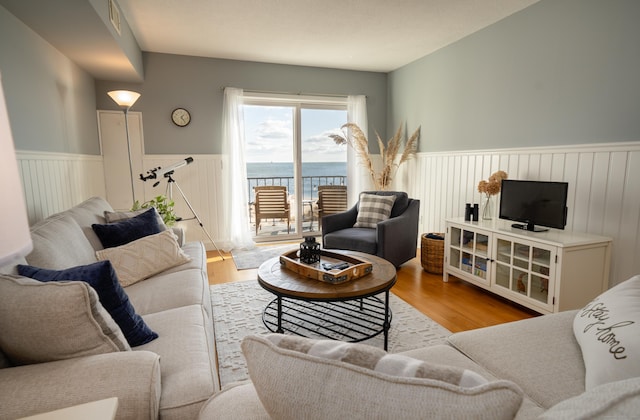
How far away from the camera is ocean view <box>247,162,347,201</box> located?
5238 millimetres

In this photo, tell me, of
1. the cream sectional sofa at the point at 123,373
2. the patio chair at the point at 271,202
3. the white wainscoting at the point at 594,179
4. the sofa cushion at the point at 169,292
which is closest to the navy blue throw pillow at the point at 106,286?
the cream sectional sofa at the point at 123,373

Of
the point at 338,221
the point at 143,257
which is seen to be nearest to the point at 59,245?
the point at 143,257

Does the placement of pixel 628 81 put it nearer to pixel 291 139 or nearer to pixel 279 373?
pixel 279 373

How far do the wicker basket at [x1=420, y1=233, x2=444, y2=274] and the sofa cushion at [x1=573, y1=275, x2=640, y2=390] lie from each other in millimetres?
2291

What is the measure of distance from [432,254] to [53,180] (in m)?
3.45

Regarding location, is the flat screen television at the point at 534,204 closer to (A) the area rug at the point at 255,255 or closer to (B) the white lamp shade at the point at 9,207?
(A) the area rug at the point at 255,255

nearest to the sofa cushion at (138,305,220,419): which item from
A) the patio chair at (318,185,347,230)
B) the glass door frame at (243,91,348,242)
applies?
the glass door frame at (243,91,348,242)

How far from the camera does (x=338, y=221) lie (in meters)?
3.96

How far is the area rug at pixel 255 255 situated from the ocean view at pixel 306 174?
0.97m

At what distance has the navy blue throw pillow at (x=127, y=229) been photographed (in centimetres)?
228

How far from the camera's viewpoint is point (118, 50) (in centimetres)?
307

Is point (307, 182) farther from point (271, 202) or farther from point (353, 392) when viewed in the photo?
point (353, 392)

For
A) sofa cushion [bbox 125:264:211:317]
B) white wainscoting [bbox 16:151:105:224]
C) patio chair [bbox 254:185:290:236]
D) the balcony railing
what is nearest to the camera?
sofa cushion [bbox 125:264:211:317]

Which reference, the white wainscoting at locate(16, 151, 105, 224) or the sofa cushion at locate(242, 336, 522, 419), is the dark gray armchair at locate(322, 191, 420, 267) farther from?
the sofa cushion at locate(242, 336, 522, 419)
